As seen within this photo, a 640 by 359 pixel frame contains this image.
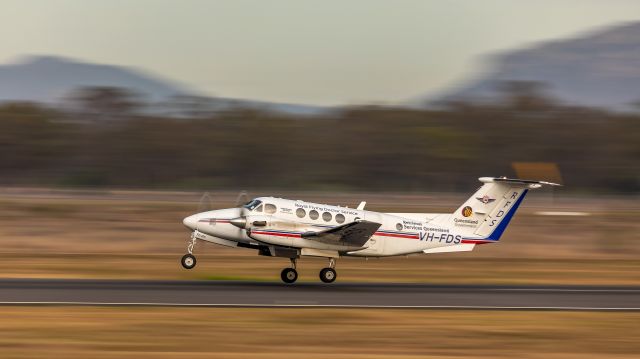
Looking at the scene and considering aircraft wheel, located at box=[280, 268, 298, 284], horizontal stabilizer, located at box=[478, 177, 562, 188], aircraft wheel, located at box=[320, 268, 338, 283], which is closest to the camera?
aircraft wheel, located at box=[280, 268, 298, 284]

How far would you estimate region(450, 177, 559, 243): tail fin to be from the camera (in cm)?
2670

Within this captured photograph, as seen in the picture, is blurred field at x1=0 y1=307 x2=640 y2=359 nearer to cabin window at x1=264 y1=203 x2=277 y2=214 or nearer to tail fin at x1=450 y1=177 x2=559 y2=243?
cabin window at x1=264 y1=203 x2=277 y2=214

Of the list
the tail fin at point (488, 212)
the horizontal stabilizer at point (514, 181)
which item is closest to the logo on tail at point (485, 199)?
the tail fin at point (488, 212)

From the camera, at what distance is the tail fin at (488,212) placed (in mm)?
26703

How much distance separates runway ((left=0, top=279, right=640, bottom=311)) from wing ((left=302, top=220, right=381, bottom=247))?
1346 mm

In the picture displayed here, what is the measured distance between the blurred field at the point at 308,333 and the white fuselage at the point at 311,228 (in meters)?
5.05

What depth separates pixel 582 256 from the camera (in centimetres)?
4191

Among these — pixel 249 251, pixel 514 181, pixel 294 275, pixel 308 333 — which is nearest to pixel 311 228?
pixel 294 275

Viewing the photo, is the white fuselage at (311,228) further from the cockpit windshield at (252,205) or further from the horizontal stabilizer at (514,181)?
the horizontal stabilizer at (514,181)

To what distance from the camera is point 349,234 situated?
2481 cm

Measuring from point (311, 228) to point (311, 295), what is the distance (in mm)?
2793

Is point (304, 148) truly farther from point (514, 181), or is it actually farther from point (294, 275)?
point (294, 275)

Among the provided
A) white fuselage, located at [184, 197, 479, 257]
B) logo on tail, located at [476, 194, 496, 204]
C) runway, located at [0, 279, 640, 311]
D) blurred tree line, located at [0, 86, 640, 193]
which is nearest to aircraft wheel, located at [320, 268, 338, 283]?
runway, located at [0, 279, 640, 311]

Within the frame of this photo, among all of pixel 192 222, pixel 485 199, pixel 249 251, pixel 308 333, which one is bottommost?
pixel 249 251
